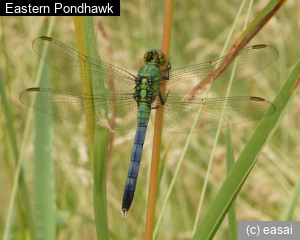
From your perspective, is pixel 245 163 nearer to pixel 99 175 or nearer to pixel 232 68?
pixel 99 175

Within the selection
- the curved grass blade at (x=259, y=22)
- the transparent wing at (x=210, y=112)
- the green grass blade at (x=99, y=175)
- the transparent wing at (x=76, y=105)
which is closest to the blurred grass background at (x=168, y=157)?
the transparent wing at (x=76, y=105)

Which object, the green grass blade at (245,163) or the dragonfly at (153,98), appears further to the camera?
the dragonfly at (153,98)

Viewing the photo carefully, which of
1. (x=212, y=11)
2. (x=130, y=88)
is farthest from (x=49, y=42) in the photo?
(x=212, y=11)

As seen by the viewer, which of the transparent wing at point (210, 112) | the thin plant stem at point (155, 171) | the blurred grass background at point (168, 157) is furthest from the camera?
the blurred grass background at point (168, 157)

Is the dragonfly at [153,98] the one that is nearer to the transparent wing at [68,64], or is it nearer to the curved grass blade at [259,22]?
the transparent wing at [68,64]

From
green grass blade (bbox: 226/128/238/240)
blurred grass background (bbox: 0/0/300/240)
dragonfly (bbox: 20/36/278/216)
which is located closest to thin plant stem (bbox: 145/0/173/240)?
green grass blade (bbox: 226/128/238/240)

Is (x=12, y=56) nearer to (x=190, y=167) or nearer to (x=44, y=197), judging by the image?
(x=190, y=167)
